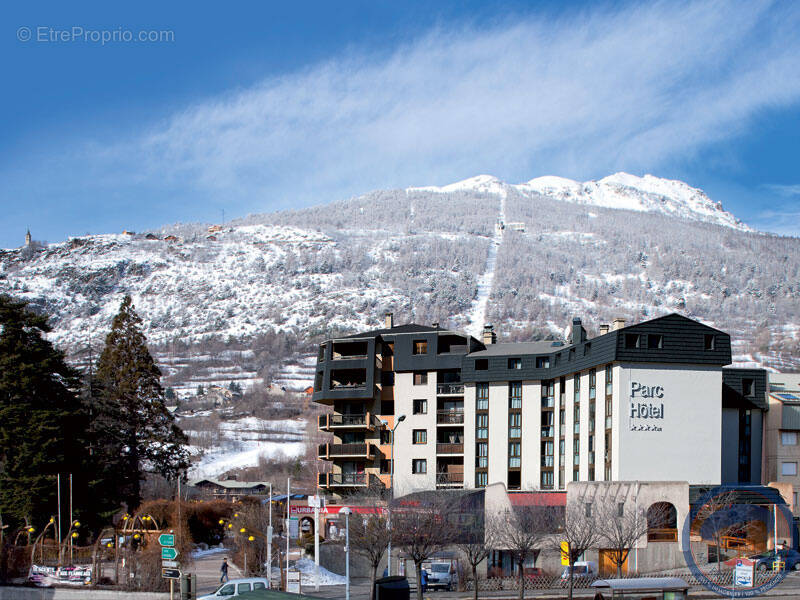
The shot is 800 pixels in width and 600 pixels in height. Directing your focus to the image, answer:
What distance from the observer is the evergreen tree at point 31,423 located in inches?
2539

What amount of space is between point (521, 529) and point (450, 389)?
90.0ft

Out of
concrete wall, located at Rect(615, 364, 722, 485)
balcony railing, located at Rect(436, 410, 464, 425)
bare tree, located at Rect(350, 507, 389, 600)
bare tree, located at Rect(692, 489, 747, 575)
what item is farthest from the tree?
bare tree, located at Rect(692, 489, 747, 575)

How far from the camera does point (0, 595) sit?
46250mm

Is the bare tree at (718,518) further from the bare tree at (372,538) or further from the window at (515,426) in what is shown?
the window at (515,426)

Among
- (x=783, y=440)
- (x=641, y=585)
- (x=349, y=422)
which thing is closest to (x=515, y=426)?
(x=349, y=422)

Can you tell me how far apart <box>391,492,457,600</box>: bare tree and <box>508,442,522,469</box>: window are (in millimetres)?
15702

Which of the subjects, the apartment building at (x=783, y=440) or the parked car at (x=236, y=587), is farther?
the apartment building at (x=783, y=440)

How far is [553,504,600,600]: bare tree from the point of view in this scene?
179 feet

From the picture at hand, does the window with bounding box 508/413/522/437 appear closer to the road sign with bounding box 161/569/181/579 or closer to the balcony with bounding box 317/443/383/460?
the balcony with bounding box 317/443/383/460

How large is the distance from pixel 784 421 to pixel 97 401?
52.7 meters

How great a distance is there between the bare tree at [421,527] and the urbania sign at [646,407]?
13.0 m

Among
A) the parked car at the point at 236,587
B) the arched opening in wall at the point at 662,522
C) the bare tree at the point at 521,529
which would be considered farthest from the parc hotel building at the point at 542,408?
the parked car at the point at 236,587

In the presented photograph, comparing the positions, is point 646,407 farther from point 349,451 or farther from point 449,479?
point 349,451

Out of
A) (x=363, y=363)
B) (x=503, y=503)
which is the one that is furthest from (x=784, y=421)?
→ (x=363, y=363)
